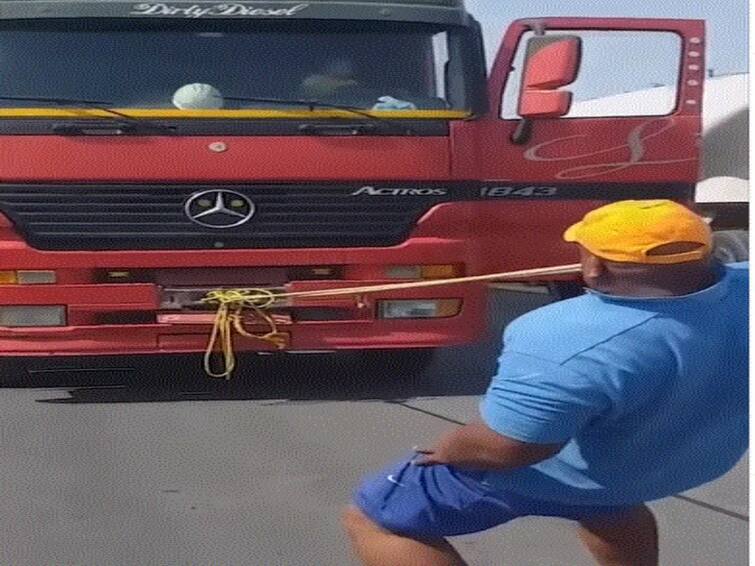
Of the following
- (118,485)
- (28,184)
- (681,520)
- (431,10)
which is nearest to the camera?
(681,520)

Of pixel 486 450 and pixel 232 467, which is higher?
pixel 486 450

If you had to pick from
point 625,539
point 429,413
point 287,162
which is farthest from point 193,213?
point 625,539

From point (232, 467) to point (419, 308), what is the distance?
2.03m

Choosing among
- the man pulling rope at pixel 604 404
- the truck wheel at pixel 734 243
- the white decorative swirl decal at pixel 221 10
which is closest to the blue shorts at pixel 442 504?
the man pulling rope at pixel 604 404

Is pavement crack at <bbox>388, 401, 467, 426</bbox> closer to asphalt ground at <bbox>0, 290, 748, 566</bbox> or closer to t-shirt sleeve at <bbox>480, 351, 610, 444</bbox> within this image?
asphalt ground at <bbox>0, 290, 748, 566</bbox>

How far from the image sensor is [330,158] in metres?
8.03

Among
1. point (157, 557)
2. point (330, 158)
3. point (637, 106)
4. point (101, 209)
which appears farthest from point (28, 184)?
point (637, 106)

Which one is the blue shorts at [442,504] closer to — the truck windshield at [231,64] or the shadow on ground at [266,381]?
the truck windshield at [231,64]

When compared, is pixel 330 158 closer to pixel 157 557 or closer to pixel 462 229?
pixel 462 229

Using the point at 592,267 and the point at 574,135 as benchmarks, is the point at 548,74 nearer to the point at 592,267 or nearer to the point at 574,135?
the point at 574,135

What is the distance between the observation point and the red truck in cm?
795

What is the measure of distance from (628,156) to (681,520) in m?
3.41

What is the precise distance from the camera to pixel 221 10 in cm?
834

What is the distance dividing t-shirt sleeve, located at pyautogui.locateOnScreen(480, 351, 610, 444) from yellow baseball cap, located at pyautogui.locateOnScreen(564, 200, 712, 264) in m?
0.29
